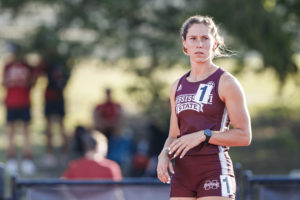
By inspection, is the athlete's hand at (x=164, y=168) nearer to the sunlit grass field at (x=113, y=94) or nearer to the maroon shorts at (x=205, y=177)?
the maroon shorts at (x=205, y=177)

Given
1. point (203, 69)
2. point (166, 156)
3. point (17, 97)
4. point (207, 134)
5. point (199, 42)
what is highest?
point (17, 97)

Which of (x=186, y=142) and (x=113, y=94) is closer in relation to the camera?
(x=186, y=142)

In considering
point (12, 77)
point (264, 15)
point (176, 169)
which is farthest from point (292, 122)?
point (176, 169)

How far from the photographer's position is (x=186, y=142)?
4.07 metres

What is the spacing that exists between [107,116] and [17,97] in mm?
1653

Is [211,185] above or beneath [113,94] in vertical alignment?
beneath

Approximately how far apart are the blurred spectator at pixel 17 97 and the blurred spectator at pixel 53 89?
0.37m

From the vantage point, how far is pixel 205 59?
4.18 meters

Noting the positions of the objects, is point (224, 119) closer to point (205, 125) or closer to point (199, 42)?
point (205, 125)

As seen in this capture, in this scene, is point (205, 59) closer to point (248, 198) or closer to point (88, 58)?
point (248, 198)

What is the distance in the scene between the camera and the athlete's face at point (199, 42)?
414 cm

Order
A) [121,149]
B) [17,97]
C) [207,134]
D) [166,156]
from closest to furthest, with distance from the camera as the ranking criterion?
[207,134] → [166,156] → [121,149] → [17,97]

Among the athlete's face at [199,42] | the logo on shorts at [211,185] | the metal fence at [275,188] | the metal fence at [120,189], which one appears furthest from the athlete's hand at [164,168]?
the metal fence at [275,188]

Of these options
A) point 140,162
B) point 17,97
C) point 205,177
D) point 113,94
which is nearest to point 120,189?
point 205,177
